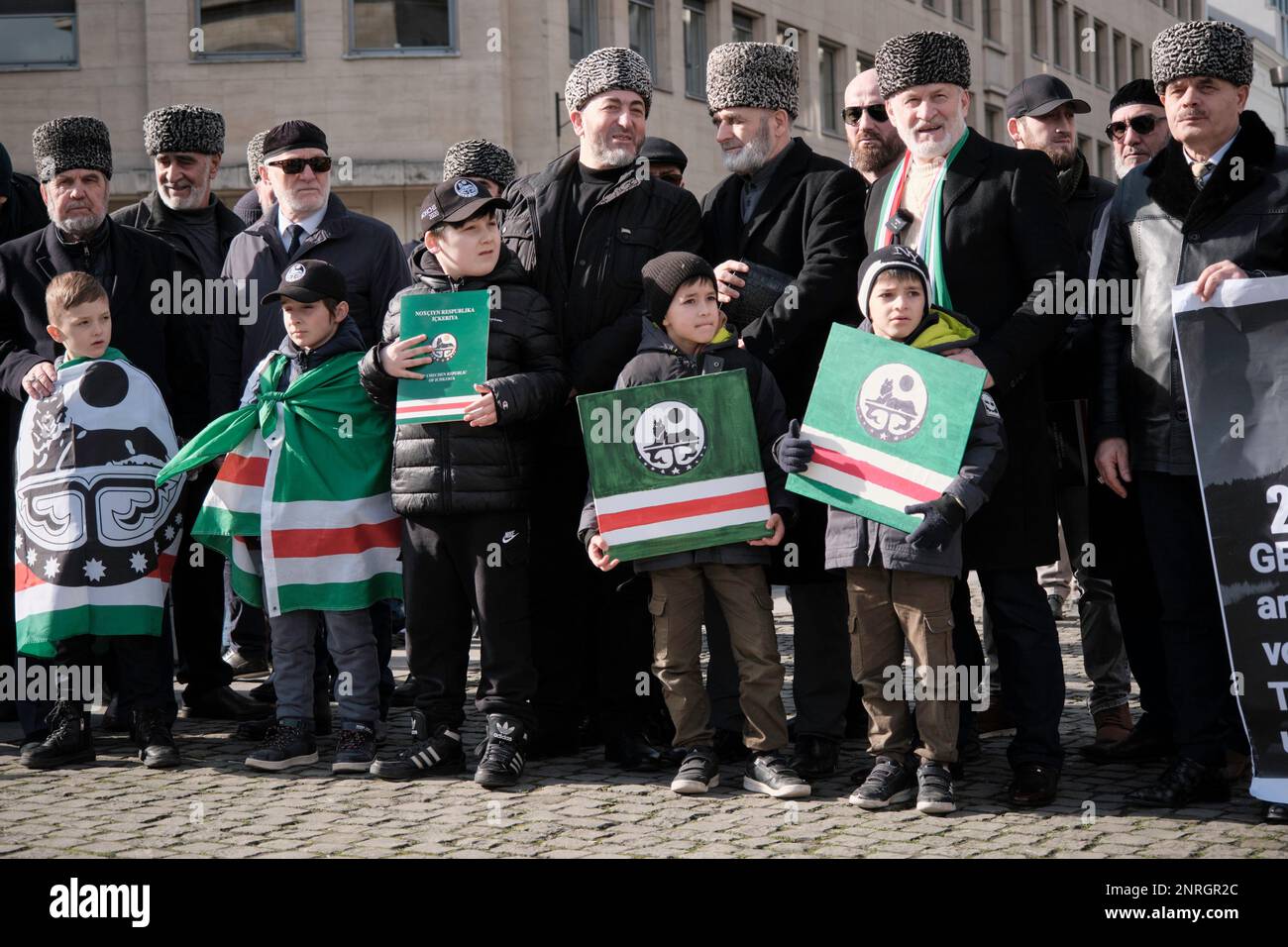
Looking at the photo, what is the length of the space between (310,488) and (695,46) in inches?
997

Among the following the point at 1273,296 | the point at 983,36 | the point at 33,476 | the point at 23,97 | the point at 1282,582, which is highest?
the point at 983,36

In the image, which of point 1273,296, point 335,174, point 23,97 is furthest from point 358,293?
point 23,97

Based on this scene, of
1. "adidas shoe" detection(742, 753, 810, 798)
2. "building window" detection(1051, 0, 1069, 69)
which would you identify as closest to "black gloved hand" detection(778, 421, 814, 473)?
"adidas shoe" detection(742, 753, 810, 798)

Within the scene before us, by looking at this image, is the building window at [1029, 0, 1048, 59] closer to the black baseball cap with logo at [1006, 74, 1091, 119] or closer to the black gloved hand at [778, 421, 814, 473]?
the black baseball cap with logo at [1006, 74, 1091, 119]

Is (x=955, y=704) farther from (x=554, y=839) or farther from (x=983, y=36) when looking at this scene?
(x=983, y=36)

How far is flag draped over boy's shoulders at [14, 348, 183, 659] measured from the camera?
7289mm

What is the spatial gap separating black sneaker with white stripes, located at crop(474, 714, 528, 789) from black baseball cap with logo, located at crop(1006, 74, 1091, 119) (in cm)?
399

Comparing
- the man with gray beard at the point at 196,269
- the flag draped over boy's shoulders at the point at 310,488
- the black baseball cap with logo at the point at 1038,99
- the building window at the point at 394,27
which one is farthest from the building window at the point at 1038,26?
the flag draped over boy's shoulders at the point at 310,488

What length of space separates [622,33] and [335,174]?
6152 mm

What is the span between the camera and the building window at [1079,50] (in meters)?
47.8

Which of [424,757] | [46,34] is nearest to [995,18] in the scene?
[46,34]

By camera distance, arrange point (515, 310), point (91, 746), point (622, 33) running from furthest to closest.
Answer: point (622, 33)
point (91, 746)
point (515, 310)

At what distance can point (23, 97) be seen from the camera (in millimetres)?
26953

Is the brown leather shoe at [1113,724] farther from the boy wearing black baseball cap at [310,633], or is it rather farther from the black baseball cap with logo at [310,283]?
the black baseball cap with logo at [310,283]
